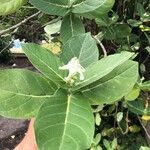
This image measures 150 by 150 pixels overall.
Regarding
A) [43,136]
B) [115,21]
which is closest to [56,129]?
[43,136]

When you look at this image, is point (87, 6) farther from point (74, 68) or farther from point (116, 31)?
point (116, 31)

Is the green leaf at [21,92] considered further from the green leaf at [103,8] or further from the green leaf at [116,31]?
the green leaf at [116,31]

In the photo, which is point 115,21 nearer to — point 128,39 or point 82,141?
point 128,39

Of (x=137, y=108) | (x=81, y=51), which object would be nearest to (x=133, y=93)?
(x=137, y=108)

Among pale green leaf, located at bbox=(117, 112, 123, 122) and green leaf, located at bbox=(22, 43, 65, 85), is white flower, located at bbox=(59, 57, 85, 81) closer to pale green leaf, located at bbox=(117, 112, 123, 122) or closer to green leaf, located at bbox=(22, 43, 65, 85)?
green leaf, located at bbox=(22, 43, 65, 85)

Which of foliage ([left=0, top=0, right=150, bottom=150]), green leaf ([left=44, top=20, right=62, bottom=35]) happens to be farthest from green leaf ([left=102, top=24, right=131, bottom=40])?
foliage ([left=0, top=0, right=150, bottom=150])

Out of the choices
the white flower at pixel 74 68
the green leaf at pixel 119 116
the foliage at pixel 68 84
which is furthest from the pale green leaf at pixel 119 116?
the white flower at pixel 74 68

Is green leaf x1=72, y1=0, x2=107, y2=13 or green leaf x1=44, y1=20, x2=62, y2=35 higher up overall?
green leaf x1=72, y1=0, x2=107, y2=13
